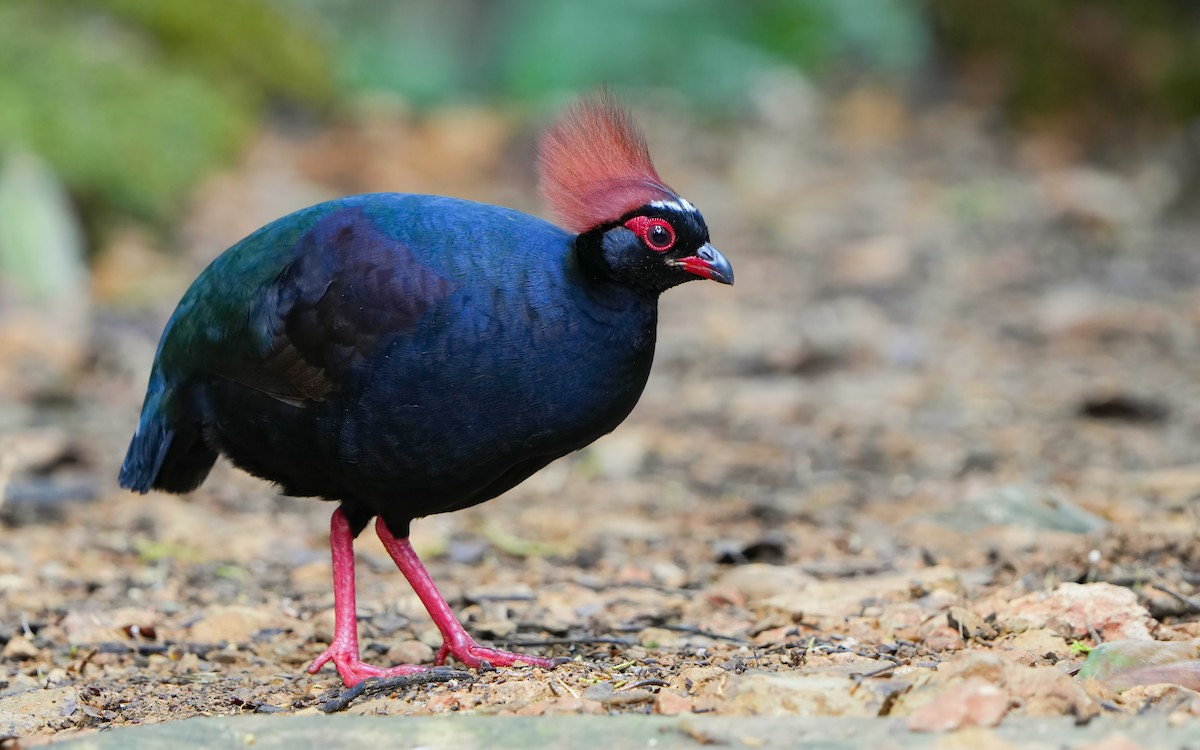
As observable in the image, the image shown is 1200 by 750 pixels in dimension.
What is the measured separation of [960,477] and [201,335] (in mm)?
3628

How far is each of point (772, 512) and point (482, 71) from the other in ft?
49.3

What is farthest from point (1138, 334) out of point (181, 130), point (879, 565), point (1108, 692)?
point (181, 130)

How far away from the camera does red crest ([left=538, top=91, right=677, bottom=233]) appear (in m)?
4.06

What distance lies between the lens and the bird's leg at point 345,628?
4051mm

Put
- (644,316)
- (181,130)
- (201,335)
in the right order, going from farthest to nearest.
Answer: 1. (181,130)
2. (201,335)
3. (644,316)

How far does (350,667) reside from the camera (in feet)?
13.4

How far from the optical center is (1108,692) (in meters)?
3.04

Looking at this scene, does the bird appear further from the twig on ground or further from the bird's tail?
the twig on ground

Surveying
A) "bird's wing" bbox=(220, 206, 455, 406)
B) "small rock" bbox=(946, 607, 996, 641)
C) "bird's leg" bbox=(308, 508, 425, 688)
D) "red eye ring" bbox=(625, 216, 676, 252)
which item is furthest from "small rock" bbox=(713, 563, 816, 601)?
"bird's wing" bbox=(220, 206, 455, 406)

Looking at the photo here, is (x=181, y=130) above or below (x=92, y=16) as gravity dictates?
below

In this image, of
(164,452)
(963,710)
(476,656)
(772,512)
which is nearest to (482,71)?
(772,512)

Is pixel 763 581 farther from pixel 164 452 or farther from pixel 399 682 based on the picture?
pixel 164 452

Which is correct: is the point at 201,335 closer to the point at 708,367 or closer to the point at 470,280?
the point at 470,280

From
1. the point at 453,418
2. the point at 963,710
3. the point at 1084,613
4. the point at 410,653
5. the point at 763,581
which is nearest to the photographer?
the point at 963,710
